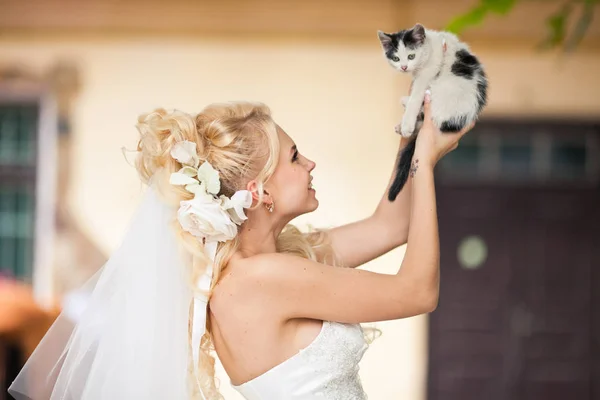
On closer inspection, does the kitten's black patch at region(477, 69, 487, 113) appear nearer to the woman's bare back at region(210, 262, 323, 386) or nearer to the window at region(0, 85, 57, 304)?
the woman's bare back at region(210, 262, 323, 386)

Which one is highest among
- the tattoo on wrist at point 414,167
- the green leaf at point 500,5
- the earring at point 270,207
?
the green leaf at point 500,5

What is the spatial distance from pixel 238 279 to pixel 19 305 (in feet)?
11.7

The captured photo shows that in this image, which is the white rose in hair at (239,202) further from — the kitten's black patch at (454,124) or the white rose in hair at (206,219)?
the kitten's black patch at (454,124)

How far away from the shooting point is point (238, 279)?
69.5 inches

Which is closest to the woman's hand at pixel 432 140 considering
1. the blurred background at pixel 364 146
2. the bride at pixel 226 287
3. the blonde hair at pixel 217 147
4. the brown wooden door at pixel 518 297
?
the bride at pixel 226 287

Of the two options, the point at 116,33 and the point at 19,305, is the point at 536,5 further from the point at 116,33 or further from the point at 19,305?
the point at 19,305

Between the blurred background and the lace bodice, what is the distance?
3780 mm

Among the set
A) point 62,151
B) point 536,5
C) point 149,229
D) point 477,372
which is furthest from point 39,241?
Result: point 149,229

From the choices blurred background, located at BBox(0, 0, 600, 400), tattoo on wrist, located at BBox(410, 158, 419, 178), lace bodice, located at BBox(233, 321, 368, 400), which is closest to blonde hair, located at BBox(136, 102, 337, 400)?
lace bodice, located at BBox(233, 321, 368, 400)

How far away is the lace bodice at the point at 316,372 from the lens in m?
1.80

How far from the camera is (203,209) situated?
5.69ft

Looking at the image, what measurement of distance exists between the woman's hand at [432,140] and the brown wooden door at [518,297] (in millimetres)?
4239

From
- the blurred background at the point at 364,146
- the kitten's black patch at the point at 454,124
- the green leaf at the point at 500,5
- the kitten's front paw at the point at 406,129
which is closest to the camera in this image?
the kitten's black patch at the point at 454,124

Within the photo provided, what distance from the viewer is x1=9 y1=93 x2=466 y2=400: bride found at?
1.72m
